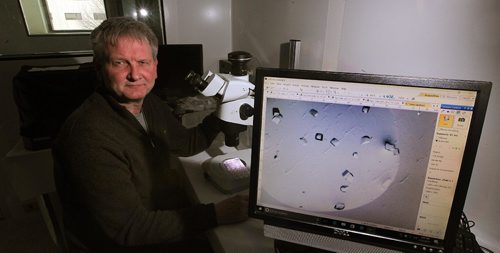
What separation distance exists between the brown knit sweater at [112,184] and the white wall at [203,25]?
1134 mm

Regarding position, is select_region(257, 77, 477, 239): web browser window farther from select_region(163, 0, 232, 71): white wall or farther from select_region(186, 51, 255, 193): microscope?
select_region(163, 0, 232, 71): white wall

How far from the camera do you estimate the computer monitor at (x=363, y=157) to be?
0.53 m

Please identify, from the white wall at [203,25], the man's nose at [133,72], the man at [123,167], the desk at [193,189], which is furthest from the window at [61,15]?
the man's nose at [133,72]

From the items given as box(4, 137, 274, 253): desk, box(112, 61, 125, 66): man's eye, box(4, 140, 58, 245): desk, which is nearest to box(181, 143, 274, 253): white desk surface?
box(4, 137, 274, 253): desk

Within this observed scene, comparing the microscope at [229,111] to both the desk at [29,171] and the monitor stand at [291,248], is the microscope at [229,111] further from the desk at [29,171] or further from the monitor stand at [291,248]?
the desk at [29,171]

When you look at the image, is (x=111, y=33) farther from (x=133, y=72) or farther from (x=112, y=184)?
(x=112, y=184)

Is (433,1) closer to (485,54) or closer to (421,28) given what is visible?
(421,28)

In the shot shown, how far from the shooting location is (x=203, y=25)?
79.4 inches

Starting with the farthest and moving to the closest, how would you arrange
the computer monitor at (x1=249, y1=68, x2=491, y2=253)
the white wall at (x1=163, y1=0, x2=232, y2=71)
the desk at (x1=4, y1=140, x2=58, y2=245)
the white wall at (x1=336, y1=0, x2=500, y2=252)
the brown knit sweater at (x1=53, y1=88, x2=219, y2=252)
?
the white wall at (x1=163, y1=0, x2=232, y2=71) < the desk at (x1=4, y1=140, x2=58, y2=245) < the brown knit sweater at (x1=53, y1=88, x2=219, y2=252) < the white wall at (x1=336, y1=0, x2=500, y2=252) < the computer monitor at (x1=249, y1=68, x2=491, y2=253)

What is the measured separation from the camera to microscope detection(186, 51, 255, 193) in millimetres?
959

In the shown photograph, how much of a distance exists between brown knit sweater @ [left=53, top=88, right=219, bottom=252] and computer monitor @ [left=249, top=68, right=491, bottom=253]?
0.29 meters

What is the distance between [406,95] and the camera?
1.75ft

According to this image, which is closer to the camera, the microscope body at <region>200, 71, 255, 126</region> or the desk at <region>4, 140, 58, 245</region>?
the microscope body at <region>200, 71, 255, 126</region>

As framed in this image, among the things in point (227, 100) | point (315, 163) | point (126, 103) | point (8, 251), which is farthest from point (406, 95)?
point (8, 251)
